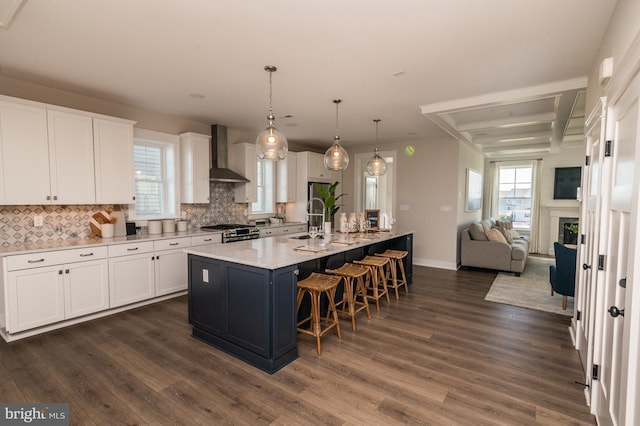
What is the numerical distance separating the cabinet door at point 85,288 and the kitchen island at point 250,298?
1.22 metres

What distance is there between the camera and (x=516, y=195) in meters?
8.52

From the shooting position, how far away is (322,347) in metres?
2.96

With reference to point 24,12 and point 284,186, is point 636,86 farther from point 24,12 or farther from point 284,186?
point 284,186

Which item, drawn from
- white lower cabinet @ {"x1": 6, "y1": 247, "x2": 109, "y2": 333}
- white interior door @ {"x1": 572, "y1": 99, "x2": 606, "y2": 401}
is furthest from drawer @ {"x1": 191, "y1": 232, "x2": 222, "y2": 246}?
white interior door @ {"x1": 572, "y1": 99, "x2": 606, "y2": 401}

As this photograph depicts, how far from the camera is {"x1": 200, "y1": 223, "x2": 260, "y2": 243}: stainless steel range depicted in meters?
4.76

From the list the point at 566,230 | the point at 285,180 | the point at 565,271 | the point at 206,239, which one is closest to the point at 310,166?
the point at 285,180

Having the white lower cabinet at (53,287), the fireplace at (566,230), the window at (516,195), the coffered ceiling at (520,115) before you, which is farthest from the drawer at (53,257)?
the fireplace at (566,230)

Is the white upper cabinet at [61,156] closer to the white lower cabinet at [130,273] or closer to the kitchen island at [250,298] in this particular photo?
the white lower cabinet at [130,273]

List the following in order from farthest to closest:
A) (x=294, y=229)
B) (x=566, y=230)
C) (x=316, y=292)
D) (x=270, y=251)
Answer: (x=566, y=230) → (x=294, y=229) → (x=270, y=251) → (x=316, y=292)

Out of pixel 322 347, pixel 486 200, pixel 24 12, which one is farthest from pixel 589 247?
pixel 486 200

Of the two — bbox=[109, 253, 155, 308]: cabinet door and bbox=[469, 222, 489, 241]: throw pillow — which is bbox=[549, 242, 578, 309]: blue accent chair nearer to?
bbox=[469, 222, 489, 241]: throw pillow

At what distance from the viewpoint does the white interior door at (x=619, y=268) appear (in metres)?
1.45

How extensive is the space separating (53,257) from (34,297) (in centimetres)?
40

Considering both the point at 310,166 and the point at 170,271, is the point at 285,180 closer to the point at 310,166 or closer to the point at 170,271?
the point at 310,166
